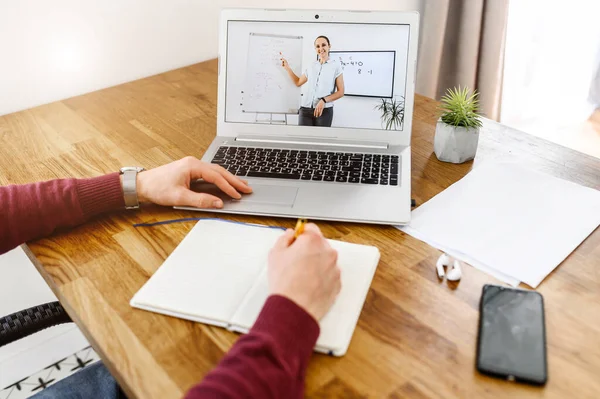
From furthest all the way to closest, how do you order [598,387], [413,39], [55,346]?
[55,346] → [413,39] → [598,387]

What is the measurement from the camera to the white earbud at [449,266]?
791 mm

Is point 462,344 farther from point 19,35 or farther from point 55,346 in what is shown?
point 55,346

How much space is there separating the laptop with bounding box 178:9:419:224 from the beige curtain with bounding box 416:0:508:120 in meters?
1.01

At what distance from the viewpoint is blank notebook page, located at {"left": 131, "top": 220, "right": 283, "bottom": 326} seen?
0.74 m

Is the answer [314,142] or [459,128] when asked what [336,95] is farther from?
[459,128]

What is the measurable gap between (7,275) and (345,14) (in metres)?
1.07

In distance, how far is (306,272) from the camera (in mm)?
708

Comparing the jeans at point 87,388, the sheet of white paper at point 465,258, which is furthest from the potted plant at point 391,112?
the jeans at point 87,388

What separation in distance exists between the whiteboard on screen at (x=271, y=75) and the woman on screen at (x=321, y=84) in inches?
0.6

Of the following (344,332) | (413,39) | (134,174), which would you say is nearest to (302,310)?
(344,332)

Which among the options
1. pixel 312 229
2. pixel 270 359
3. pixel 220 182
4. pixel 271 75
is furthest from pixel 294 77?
pixel 270 359

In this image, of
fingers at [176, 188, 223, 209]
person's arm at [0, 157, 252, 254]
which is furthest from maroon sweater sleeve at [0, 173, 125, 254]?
fingers at [176, 188, 223, 209]

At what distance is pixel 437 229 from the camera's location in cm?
89

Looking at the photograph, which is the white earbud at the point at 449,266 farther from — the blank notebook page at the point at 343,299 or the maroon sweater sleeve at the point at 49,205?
the maroon sweater sleeve at the point at 49,205
